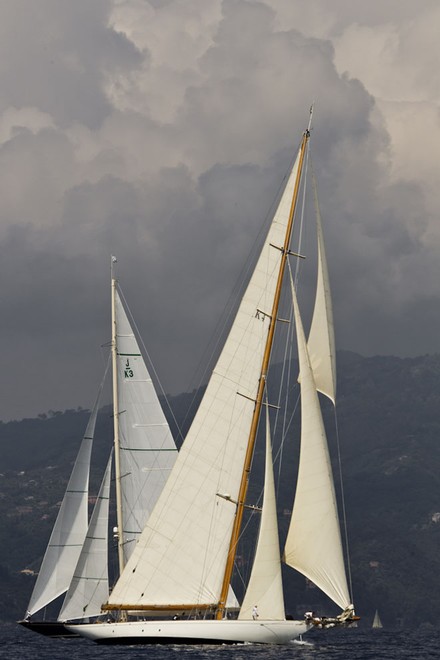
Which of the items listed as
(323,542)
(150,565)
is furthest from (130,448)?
(323,542)

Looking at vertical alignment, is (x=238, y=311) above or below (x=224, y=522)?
above

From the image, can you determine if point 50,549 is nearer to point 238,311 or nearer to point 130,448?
point 130,448

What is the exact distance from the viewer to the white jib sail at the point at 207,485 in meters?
54.8

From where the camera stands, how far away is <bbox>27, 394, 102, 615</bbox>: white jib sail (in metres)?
68.6

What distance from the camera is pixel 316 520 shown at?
5231 cm

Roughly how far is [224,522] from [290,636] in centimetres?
521

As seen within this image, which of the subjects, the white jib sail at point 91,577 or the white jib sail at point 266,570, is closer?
the white jib sail at point 266,570

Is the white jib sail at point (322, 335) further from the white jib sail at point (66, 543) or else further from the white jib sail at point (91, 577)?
the white jib sail at point (66, 543)

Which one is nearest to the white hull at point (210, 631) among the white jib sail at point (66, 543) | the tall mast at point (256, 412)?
the tall mast at point (256, 412)

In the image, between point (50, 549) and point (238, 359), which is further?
point (50, 549)

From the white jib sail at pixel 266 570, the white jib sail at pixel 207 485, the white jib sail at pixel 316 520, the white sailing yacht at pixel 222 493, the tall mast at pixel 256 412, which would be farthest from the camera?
the tall mast at pixel 256 412

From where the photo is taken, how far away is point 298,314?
53719mm

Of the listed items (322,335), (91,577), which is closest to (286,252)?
(322,335)

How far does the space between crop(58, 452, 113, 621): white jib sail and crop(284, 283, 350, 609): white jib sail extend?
15549 millimetres
